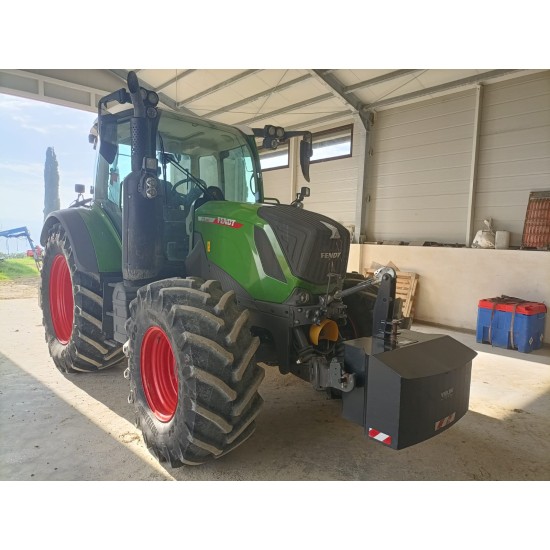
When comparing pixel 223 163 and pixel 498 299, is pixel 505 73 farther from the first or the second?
pixel 223 163

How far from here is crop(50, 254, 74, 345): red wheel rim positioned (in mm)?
4336

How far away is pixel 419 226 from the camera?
24.9 ft

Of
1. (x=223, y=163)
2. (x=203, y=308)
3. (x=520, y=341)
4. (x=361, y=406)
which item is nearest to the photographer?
(x=361, y=406)

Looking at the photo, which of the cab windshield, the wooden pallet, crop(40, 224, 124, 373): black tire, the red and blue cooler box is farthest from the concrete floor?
the wooden pallet

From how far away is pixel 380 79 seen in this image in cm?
684

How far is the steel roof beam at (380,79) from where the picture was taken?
6328 mm

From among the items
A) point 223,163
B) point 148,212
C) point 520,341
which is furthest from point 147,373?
point 520,341

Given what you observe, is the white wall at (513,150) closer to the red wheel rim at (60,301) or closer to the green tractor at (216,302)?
the green tractor at (216,302)

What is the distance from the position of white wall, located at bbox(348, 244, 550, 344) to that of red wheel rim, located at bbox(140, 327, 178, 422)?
530cm

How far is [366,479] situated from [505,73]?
6.16m

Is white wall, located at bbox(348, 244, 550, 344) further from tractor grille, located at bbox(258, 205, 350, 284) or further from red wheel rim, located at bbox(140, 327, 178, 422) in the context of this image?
red wheel rim, located at bbox(140, 327, 178, 422)

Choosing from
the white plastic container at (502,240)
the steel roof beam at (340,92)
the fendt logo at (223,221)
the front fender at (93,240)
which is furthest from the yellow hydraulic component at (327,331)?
the steel roof beam at (340,92)

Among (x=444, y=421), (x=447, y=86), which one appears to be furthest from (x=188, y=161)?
(x=447, y=86)

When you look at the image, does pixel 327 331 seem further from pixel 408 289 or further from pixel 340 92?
pixel 340 92
